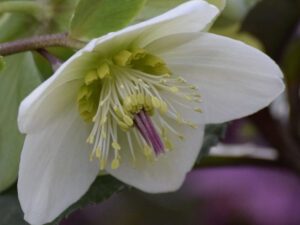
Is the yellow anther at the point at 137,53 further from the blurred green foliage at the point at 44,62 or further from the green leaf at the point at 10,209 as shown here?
the green leaf at the point at 10,209

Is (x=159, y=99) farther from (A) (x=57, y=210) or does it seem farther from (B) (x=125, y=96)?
(A) (x=57, y=210)

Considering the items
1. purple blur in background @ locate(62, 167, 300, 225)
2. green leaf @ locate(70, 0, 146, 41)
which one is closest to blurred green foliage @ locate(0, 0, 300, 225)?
green leaf @ locate(70, 0, 146, 41)

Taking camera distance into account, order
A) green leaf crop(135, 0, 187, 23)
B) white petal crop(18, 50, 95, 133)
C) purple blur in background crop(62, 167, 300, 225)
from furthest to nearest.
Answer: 1. purple blur in background crop(62, 167, 300, 225)
2. green leaf crop(135, 0, 187, 23)
3. white petal crop(18, 50, 95, 133)

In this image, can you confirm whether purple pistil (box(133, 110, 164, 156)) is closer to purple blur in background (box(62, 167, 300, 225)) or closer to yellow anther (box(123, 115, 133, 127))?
yellow anther (box(123, 115, 133, 127))

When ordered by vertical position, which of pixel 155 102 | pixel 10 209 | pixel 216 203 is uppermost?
pixel 155 102

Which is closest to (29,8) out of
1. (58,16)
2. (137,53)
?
(58,16)

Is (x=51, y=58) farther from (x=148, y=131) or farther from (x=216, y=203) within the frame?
(x=216, y=203)

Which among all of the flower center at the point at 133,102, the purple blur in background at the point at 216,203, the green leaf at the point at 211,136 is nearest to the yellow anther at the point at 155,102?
the flower center at the point at 133,102
